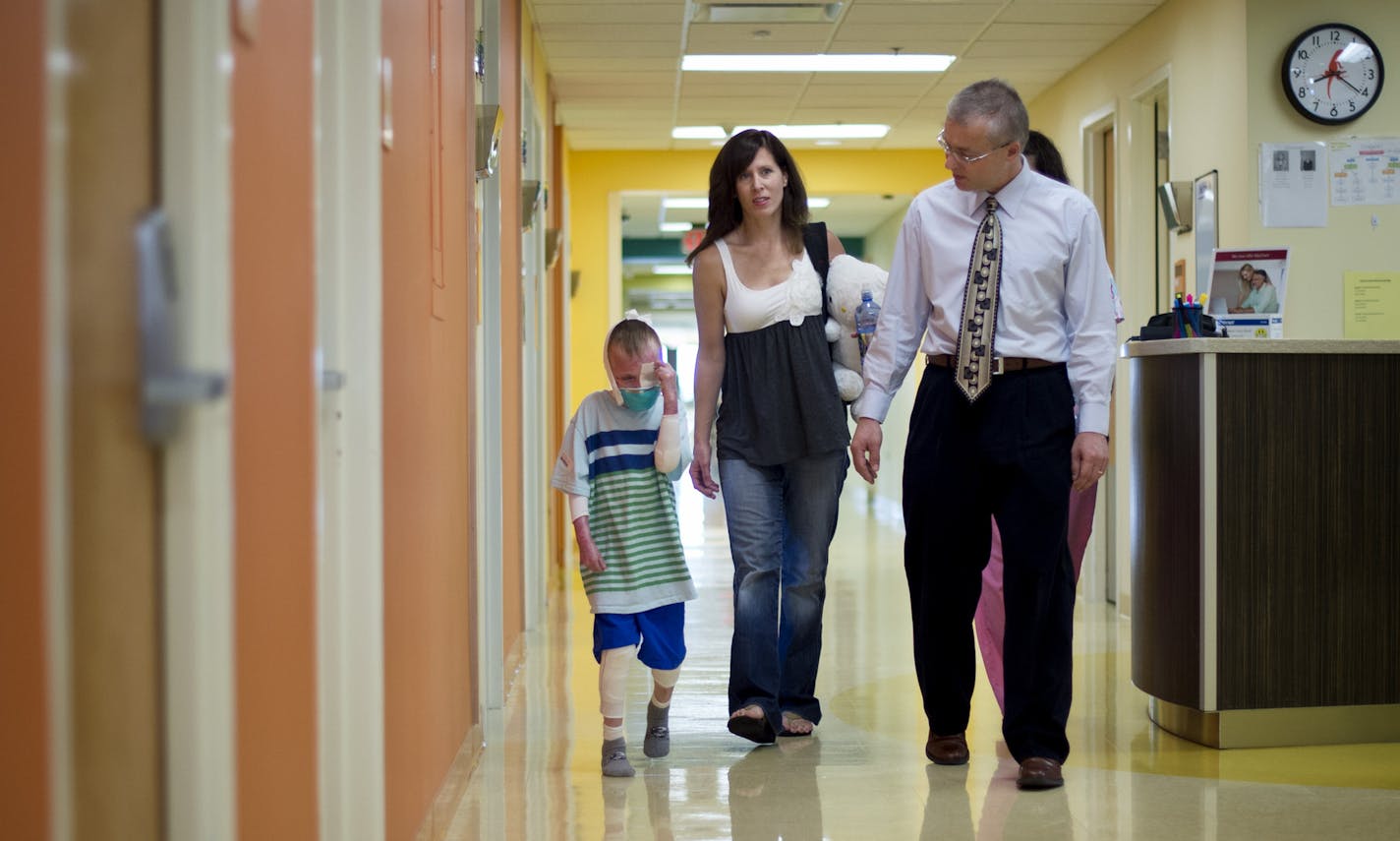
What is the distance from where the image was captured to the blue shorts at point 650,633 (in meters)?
3.23

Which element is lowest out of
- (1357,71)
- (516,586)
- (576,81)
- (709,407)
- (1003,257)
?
(516,586)

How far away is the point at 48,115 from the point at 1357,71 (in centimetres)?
493

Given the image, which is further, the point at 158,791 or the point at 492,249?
the point at 492,249

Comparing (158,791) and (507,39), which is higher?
(507,39)

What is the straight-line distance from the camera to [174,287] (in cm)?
118

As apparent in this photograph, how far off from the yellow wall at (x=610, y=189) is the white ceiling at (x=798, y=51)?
0.87 m

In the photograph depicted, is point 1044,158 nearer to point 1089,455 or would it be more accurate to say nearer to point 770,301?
point 770,301

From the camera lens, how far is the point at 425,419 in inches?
110

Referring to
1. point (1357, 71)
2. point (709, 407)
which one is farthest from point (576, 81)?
point (709, 407)

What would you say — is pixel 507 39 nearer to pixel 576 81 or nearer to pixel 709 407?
pixel 709 407

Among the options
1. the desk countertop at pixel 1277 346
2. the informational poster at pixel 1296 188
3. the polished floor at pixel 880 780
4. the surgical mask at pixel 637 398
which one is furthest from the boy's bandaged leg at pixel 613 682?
the informational poster at pixel 1296 188

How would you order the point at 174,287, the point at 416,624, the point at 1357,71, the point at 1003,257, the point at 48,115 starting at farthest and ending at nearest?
the point at 1357,71
the point at 1003,257
the point at 416,624
the point at 174,287
the point at 48,115

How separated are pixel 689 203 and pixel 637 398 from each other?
10041mm

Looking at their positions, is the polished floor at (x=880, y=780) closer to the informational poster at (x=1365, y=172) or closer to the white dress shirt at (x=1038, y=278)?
the white dress shirt at (x=1038, y=278)
